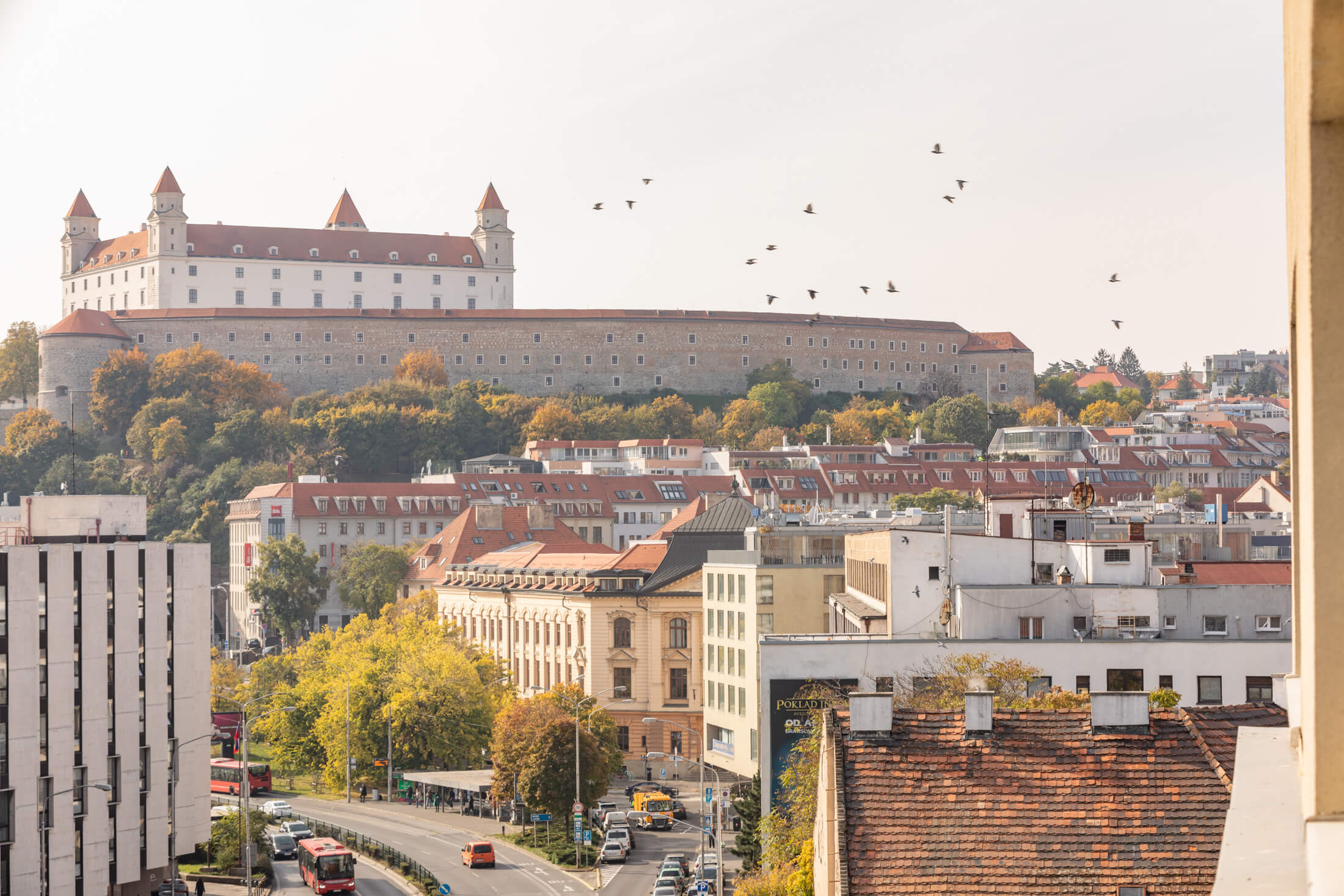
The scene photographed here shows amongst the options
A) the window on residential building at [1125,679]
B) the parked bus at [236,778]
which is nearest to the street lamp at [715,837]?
the window on residential building at [1125,679]

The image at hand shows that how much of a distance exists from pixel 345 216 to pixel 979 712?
149 meters

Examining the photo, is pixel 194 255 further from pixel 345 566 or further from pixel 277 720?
pixel 277 720

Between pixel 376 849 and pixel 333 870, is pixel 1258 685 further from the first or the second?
pixel 376 849

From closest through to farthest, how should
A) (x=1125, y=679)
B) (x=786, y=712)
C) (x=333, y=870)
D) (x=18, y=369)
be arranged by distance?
1. (x=1125, y=679)
2. (x=786, y=712)
3. (x=333, y=870)
4. (x=18, y=369)

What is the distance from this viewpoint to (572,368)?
14188 centimetres

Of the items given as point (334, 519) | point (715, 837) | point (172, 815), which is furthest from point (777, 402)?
point (715, 837)

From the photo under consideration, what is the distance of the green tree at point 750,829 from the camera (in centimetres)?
3416

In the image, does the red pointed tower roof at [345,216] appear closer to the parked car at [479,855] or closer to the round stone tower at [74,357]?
the round stone tower at [74,357]

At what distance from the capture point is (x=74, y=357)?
139m

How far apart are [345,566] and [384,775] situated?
139 feet

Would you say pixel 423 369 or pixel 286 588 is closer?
pixel 286 588

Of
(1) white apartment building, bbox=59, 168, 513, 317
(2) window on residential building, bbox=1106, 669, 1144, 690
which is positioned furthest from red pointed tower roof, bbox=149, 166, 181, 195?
(2) window on residential building, bbox=1106, 669, 1144, 690

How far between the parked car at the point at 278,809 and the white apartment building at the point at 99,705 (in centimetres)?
536

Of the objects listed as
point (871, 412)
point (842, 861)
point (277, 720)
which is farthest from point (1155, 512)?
point (871, 412)
